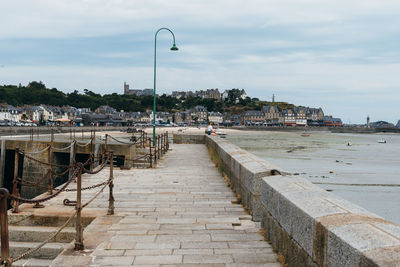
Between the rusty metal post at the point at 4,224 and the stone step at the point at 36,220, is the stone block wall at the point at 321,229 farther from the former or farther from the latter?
the stone step at the point at 36,220

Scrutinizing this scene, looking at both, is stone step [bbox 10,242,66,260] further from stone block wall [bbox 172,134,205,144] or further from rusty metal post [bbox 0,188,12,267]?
stone block wall [bbox 172,134,205,144]

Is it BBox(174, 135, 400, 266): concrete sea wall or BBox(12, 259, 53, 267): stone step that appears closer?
BBox(174, 135, 400, 266): concrete sea wall

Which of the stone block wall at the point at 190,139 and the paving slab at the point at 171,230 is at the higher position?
the stone block wall at the point at 190,139

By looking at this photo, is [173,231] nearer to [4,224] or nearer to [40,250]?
[40,250]

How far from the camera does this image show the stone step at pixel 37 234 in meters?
5.97

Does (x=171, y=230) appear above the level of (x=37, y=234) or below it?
→ above

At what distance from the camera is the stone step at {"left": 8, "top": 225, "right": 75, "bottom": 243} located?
19.6 ft

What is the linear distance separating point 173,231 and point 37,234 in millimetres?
2320

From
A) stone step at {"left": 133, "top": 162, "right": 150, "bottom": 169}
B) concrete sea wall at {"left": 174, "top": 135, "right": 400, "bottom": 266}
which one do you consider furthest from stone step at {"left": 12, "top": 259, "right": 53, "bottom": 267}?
stone step at {"left": 133, "top": 162, "right": 150, "bottom": 169}

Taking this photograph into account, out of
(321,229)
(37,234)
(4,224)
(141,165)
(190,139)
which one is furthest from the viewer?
(190,139)

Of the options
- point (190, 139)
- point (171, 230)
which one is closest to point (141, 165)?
point (171, 230)

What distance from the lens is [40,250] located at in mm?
5582

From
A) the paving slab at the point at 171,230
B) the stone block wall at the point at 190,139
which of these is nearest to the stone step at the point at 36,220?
the paving slab at the point at 171,230

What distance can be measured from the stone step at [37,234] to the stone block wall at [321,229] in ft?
10.3
